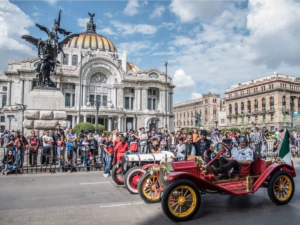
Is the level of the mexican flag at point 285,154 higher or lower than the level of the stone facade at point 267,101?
lower

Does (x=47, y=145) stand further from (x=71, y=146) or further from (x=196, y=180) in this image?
(x=196, y=180)

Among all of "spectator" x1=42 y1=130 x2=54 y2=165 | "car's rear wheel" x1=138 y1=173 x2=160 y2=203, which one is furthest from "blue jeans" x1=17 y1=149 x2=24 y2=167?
"car's rear wheel" x1=138 y1=173 x2=160 y2=203

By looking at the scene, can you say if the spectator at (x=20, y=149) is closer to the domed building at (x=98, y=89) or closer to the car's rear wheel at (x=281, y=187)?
the car's rear wheel at (x=281, y=187)

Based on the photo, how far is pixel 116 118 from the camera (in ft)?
192

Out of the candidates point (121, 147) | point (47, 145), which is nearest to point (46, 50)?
point (47, 145)

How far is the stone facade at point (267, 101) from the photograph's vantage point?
7006cm

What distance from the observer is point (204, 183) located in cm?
562

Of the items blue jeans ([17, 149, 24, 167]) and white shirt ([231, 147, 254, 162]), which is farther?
blue jeans ([17, 149, 24, 167])

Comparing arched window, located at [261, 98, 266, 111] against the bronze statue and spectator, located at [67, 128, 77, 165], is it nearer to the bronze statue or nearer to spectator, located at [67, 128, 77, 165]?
the bronze statue

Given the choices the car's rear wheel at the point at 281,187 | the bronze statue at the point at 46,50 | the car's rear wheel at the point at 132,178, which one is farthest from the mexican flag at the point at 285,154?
the bronze statue at the point at 46,50

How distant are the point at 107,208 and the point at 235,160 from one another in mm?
3260

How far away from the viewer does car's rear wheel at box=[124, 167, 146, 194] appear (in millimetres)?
7715

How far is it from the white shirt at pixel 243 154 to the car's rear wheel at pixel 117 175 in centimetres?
405

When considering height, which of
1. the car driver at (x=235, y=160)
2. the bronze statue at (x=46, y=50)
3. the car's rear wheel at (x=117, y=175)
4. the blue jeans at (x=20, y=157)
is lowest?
the car's rear wheel at (x=117, y=175)
